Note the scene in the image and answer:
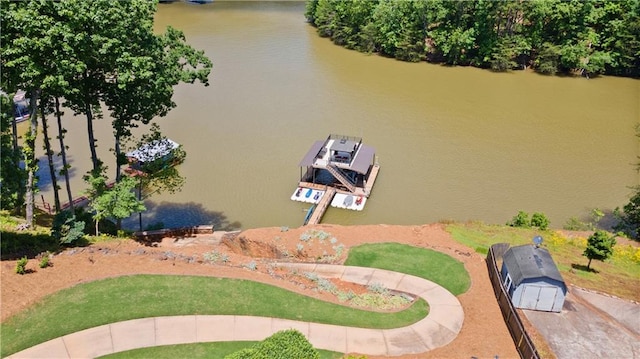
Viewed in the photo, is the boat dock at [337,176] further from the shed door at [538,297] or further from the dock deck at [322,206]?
the shed door at [538,297]

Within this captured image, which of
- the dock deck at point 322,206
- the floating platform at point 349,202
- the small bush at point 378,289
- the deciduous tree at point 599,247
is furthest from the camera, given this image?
the floating platform at point 349,202

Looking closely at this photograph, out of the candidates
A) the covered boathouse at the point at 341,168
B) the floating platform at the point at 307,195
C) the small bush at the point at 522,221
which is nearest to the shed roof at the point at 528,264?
the small bush at the point at 522,221

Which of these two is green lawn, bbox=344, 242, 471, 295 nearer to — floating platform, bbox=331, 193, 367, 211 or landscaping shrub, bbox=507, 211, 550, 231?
landscaping shrub, bbox=507, 211, 550, 231

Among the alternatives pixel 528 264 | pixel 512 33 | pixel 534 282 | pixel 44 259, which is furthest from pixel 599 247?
pixel 512 33

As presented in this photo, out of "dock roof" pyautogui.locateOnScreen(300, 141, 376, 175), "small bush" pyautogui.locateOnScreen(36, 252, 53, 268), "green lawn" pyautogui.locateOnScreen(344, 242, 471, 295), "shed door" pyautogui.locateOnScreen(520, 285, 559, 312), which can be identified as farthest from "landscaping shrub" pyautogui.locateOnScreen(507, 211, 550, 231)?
"small bush" pyautogui.locateOnScreen(36, 252, 53, 268)

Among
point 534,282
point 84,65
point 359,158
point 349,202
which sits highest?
point 84,65

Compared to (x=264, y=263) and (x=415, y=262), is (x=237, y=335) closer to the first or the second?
(x=264, y=263)
